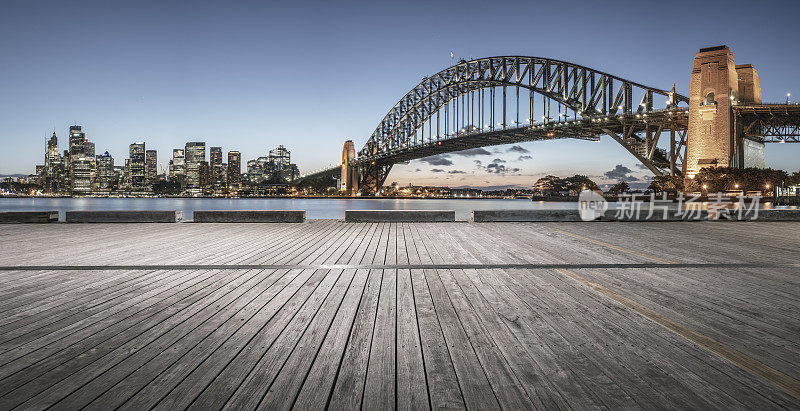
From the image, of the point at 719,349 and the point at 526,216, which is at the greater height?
the point at 526,216

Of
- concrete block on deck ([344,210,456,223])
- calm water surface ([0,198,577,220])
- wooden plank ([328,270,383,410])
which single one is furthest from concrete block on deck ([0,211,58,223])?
calm water surface ([0,198,577,220])

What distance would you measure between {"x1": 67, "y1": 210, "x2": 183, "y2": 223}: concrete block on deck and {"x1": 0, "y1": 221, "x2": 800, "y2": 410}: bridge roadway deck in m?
7.19

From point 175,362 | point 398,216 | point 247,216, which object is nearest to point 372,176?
point 398,216

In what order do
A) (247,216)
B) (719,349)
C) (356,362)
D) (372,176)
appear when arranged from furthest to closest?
(372,176) < (247,216) < (719,349) < (356,362)

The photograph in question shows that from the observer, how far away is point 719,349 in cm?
254

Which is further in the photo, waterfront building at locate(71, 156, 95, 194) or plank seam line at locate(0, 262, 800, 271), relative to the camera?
waterfront building at locate(71, 156, 95, 194)

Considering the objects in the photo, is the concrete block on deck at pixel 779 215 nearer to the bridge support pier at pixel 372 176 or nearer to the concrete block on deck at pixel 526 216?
the concrete block on deck at pixel 526 216

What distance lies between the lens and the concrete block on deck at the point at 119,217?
12586 mm

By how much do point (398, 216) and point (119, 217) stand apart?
872 cm

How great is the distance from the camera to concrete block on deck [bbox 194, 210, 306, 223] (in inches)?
513

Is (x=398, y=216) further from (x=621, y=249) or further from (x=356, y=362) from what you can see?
(x=356, y=362)

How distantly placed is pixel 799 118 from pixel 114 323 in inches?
1994

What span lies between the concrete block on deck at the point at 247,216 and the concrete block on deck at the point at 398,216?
1.72 metres

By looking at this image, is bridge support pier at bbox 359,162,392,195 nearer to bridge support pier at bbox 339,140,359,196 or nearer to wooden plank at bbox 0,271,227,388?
bridge support pier at bbox 339,140,359,196
